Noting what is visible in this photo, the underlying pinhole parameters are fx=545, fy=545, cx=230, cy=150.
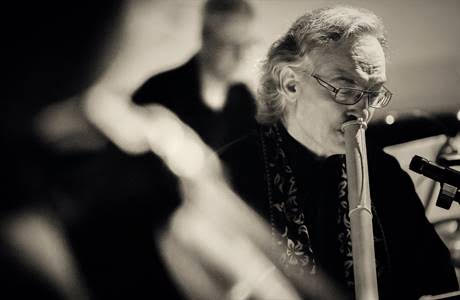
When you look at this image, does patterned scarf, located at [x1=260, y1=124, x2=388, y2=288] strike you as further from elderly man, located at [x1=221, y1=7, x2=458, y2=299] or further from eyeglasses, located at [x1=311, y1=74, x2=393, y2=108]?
eyeglasses, located at [x1=311, y1=74, x2=393, y2=108]

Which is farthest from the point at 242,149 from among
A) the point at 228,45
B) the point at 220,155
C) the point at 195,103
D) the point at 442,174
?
the point at 442,174

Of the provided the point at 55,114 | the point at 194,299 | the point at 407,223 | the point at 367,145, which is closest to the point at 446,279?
the point at 407,223

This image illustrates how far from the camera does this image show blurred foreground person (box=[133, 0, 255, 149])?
1426mm

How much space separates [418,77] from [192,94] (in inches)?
28.2

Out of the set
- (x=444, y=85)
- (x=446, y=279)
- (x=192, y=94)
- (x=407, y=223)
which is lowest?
(x=446, y=279)

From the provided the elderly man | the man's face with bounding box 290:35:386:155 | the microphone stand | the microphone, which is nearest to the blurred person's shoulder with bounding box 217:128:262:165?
the elderly man

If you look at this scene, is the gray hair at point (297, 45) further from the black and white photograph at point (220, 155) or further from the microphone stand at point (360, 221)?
the microphone stand at point (360, 221)

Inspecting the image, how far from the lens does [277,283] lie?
1408 millimetres

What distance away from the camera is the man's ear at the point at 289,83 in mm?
1515

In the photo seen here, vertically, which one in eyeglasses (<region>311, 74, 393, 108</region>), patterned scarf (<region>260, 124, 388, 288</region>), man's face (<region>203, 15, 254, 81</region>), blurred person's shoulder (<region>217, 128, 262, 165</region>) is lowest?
patterned scarf (<region>260, 124, 388, 288</region>)

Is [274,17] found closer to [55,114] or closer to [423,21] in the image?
[423,21]

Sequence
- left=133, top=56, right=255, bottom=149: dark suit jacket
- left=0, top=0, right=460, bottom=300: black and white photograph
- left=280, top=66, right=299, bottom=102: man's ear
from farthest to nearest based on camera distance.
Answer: left=280, top=66, right=299, bottom=102: man's ear, left=133, top=56, right=255, bottom=149: dark suit jacket, left=0, top=0, right=460, bottom=300: black and white photograph

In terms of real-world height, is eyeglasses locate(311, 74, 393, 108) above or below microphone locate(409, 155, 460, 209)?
above

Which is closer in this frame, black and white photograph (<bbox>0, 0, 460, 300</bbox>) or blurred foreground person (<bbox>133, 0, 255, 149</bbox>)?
black and white photograph (<bbox>0, 0, 460, 300</bbox>)
